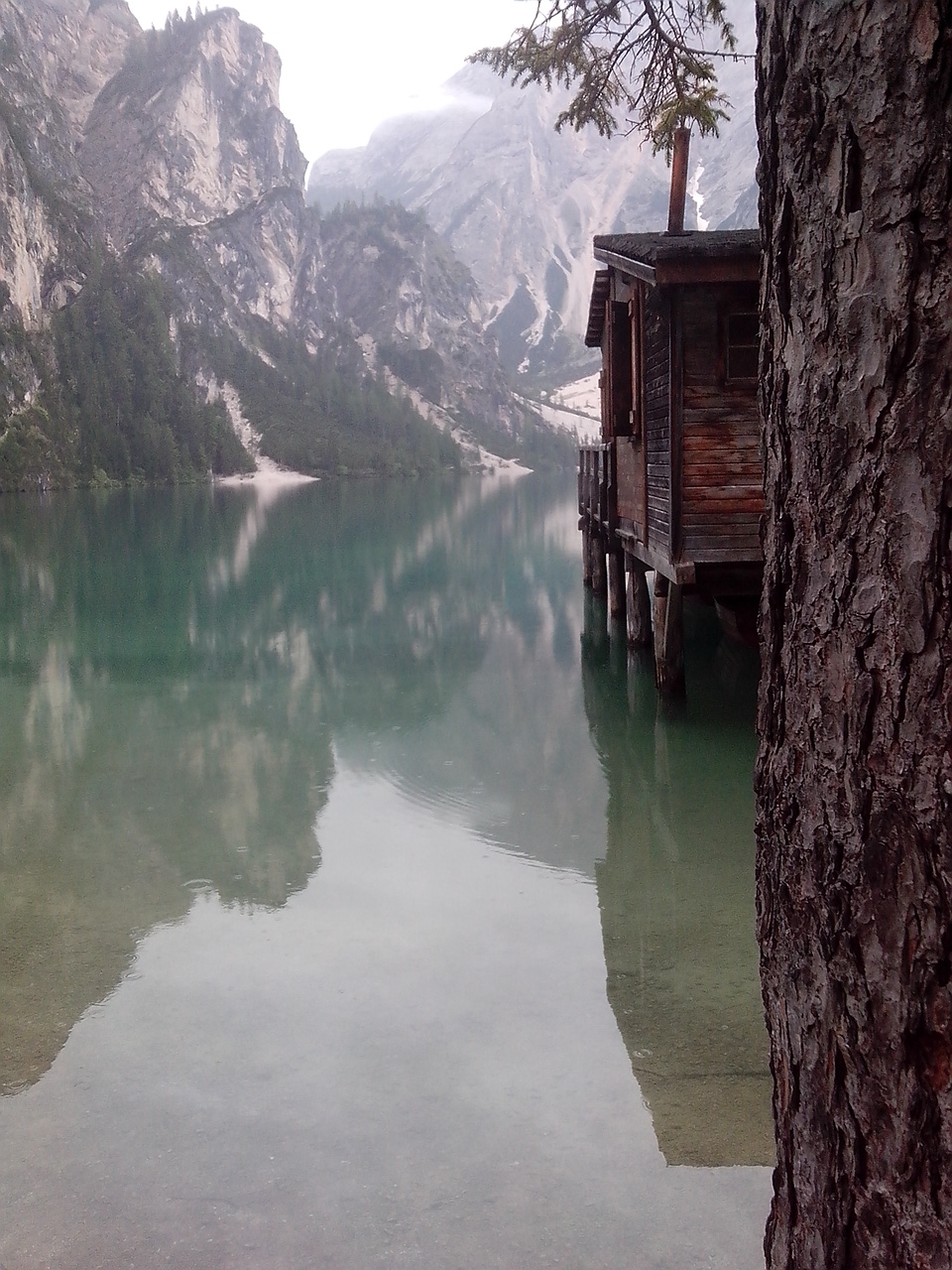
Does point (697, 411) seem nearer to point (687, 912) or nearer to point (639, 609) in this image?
point (639, 609)

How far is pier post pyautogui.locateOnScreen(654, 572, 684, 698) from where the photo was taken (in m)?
12.4

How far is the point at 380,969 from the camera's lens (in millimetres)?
6520

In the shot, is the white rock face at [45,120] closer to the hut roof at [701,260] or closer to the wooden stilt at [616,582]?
the wooden stilt at [616,582]

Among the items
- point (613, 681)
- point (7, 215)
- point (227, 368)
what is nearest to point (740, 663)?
point (613, 681)

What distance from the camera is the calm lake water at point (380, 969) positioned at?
4.36 metres

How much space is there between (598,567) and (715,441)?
11218 mm

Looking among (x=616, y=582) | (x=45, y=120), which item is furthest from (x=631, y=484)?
(x=45, y=120)

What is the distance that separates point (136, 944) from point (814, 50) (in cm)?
637

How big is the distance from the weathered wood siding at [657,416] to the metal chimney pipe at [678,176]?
46.5 inches

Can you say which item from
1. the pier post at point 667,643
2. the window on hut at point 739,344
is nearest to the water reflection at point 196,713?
the pier post at point 667,643

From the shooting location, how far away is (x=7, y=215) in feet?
367

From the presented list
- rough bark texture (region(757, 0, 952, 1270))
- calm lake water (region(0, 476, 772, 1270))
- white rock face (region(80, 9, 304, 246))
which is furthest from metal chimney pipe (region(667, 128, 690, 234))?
white rock face (region(80, 9, 304, 246))

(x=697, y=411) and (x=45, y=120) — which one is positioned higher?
(x=45, y=120)

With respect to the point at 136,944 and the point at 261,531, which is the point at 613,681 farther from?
the point at 261,531
